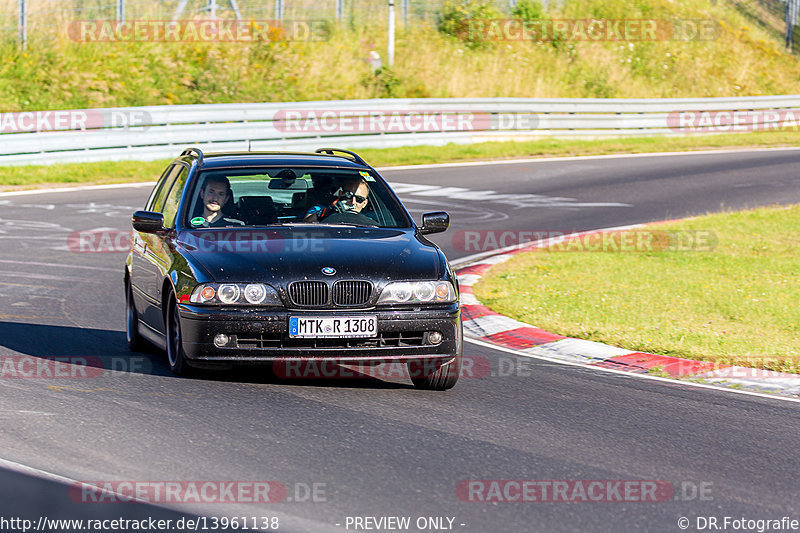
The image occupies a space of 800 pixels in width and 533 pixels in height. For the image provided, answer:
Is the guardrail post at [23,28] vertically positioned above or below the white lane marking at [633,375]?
above

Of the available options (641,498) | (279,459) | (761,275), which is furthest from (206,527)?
(761,275)

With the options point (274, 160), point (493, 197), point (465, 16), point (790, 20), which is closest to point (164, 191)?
point (274, 160)

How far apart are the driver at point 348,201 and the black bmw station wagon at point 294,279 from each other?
0.03 ft

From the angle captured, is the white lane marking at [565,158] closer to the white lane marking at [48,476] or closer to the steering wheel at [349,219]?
the steering wheel at [349,219]

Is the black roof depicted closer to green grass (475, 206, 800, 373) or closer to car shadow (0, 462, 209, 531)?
green grass (475, 206, 800, 373)

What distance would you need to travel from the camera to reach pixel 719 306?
11.5m

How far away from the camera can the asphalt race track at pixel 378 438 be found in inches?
206

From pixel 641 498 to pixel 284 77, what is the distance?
30.9 meters

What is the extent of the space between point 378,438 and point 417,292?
4.42ft

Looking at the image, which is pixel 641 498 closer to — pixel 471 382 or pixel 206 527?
pixel 206 527

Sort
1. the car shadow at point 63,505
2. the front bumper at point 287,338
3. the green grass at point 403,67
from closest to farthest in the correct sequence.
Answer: the car shadow at point 63,505 < the front bumper at point 287,338 < the green grass at point 403,67

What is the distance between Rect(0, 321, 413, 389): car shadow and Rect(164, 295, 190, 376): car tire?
0.10 metres

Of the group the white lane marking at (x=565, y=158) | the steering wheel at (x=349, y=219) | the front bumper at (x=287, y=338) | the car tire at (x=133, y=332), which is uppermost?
the steering wheel at (x=349, y=219)

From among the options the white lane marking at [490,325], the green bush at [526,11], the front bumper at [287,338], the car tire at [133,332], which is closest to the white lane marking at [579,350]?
the white lane marking at [490,325]
